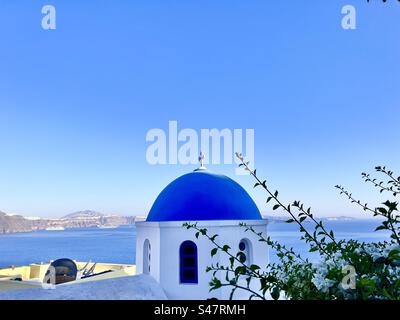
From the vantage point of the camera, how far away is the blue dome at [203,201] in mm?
7809

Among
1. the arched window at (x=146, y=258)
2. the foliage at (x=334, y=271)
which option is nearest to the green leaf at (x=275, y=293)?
the foliage at (x=334, y=271)

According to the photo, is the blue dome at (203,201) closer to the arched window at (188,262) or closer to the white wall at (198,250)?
the white wall at (198,250)

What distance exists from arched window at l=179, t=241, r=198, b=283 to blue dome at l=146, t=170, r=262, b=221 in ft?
2.01

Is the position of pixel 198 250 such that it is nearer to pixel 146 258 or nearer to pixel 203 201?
pixel 203 201

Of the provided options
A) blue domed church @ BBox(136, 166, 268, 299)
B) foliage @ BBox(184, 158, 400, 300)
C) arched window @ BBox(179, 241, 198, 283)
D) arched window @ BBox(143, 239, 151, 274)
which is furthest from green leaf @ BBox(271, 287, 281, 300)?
arched window @ BBox(143, 239, 151, 274)

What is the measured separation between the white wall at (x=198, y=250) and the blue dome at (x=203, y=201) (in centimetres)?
31

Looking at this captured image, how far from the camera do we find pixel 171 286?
7434 millimetres

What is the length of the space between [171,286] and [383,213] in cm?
678

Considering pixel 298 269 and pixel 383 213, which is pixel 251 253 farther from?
pixel 383 213

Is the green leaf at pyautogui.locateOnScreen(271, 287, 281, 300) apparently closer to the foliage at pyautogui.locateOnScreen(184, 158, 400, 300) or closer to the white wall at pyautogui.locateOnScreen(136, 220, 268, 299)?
the foliage at pyautogui.locateOnScreen(184, 158, 400, 300)

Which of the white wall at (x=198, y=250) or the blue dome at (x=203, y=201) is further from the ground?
the blue dome at (x=203, y=201)

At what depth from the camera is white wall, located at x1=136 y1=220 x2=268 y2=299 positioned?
7.26 meters
